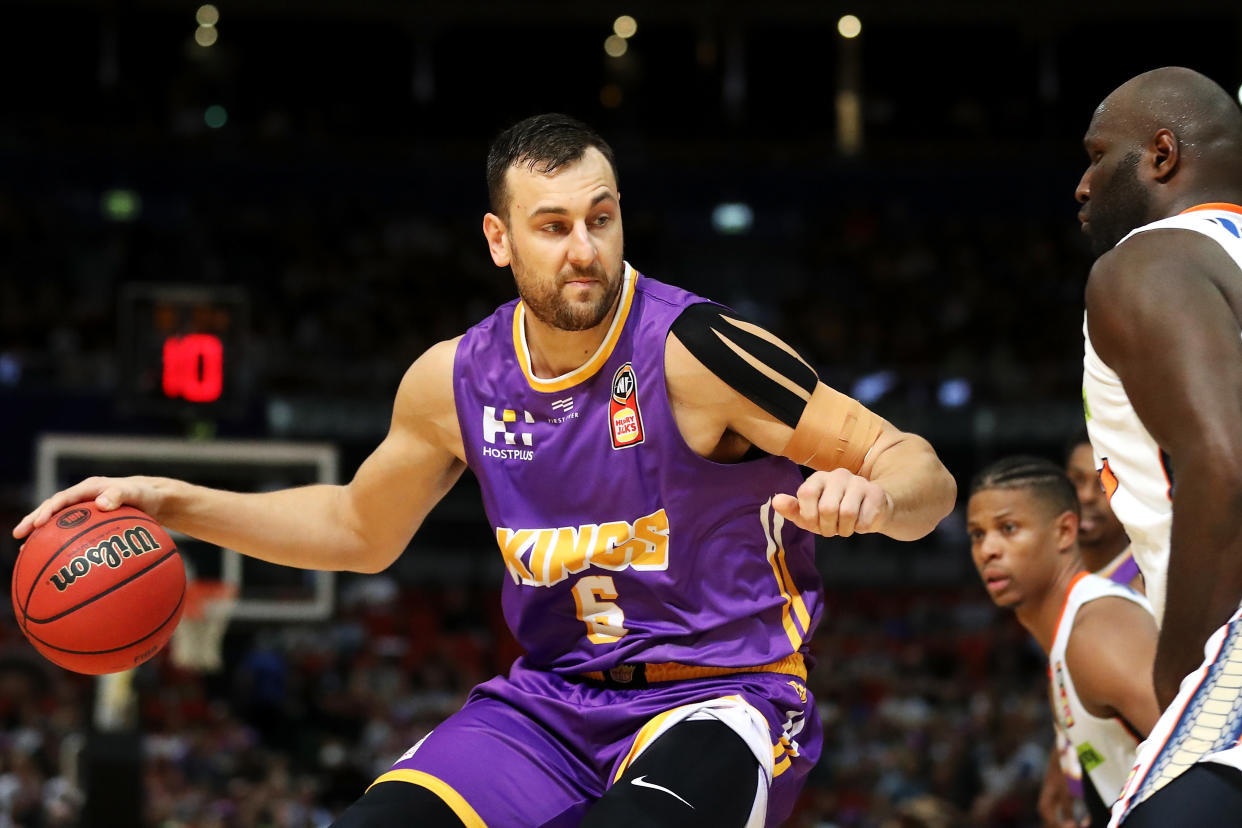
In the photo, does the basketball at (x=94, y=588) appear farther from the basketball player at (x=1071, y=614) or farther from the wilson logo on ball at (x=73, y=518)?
the basketball player at (x=1071, y=614)

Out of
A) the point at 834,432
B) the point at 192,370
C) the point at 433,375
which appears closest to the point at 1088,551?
the point at 834,432

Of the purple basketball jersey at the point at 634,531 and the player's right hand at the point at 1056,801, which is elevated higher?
the purple basketball jersey at the point at 634,531

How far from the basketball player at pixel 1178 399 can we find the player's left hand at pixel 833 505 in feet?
1.65

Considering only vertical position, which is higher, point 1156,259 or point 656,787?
point 1156,259

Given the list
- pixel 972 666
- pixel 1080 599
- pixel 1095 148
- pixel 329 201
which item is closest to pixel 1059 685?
pixel 1080 599

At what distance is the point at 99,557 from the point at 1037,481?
117 inches

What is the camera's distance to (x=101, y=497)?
12.5ft

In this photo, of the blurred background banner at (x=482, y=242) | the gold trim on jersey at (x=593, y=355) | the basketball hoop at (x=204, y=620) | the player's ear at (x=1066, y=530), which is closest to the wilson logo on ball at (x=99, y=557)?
the gold trim on jersey at (x=593, y=355)

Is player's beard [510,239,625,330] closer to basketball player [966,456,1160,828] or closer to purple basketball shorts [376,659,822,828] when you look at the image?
purple basketball shorts [376,659,822,828]

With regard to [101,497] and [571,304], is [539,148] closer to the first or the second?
[571,304]

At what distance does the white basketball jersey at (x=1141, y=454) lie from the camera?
2740 mm

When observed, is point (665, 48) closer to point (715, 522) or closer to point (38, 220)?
point (38, 220)

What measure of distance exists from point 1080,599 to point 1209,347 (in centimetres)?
212

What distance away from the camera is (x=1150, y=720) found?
3.92 metres
